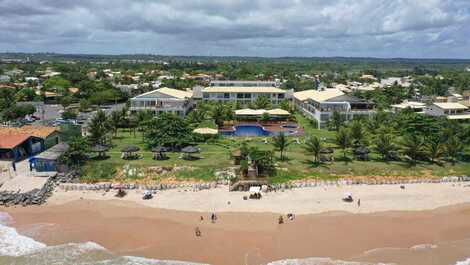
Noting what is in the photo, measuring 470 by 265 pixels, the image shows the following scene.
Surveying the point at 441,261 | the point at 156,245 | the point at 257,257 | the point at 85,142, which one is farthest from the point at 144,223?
the point at 441,261

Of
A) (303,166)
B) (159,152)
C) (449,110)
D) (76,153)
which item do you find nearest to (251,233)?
(303,166)

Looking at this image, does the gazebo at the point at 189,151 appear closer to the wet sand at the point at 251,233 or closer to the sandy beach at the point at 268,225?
the sandy beach at the point at 268,225

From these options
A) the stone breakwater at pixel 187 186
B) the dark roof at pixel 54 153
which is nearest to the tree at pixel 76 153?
the dark roof at pixel 54 153

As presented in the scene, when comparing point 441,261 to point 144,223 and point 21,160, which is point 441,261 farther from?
point 21,160

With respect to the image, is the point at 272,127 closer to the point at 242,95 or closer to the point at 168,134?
the point at 168,134

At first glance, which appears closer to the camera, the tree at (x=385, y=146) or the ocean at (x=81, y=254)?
the ocean at (x=81, y=254)

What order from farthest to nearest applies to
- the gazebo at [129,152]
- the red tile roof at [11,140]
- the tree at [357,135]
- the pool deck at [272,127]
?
the pool deck at [272,127], the tree at [357,135], the red tile roof at [11,140], the gazebo at [129,152]

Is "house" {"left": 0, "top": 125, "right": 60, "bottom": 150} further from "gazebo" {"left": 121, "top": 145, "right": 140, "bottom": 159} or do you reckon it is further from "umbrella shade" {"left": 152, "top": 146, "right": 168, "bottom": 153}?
"umbrella shade" {"left": 152, "top": 146, "right": 168, "bottom": 153}
